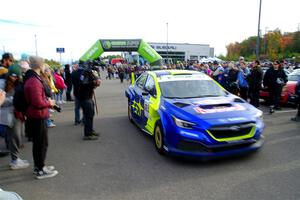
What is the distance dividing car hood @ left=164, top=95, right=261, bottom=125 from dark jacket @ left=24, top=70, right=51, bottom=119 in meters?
2.15

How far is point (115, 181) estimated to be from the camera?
13.0ft

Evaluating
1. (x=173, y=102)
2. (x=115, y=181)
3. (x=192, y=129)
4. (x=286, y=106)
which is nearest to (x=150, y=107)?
(x=173, y=102)

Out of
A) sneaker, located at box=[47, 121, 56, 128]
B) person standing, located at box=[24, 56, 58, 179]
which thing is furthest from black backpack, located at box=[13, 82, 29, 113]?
sneaker, located at box=[47, 121, 56, 128]

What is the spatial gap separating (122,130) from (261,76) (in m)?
5.10

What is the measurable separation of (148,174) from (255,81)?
19.9ft

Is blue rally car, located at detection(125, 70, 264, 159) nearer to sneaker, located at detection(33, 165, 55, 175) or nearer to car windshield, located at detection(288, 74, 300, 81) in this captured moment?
sneaker, located at detection(33, 165, 55, 175)

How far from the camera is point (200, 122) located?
422 centimetres

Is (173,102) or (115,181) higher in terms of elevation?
(173,102)

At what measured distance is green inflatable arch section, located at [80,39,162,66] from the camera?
22406mm

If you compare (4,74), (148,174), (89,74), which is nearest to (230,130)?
(148,174)

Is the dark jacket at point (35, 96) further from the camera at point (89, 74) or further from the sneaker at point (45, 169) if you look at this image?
the camera at point (89, 74)

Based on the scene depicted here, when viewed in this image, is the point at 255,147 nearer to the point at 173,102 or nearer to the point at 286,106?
the point at 173,102

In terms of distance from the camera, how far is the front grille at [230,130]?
4.20 m

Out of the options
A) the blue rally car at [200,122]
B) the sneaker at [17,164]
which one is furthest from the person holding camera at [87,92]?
the sneaker at [17,164]
